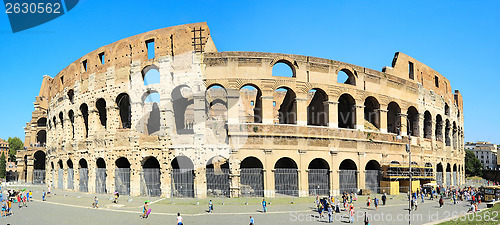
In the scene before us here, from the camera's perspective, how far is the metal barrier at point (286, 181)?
27.0 metres

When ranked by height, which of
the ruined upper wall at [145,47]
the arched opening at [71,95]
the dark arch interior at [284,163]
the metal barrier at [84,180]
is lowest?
the metal barrier at [84,180]

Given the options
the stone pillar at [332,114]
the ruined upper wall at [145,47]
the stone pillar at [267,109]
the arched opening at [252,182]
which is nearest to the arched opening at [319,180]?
the stone pillar at [332,114]

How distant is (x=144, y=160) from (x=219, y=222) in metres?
11.6

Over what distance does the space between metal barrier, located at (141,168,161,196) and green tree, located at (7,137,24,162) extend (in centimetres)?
7237

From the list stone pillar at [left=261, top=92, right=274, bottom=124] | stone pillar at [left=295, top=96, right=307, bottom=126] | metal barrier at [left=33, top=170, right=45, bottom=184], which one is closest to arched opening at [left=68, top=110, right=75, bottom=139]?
metal barrier at [left=33, top=170, right=45, bottom=184]

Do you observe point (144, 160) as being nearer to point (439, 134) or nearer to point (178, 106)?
point (178, 106)

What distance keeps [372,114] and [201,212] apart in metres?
18.8

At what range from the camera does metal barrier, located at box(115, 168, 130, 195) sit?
2856 centimetres

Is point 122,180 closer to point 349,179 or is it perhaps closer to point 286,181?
point 286,181

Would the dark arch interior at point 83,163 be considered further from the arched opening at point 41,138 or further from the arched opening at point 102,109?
the arched opening at point 41,138

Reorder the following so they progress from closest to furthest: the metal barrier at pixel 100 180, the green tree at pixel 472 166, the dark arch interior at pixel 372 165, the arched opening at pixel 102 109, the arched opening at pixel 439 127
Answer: the metal barrier at pixel 100 180 < the dark arch interior at pixel 372 165 < the arched opening at pixel 102 109 < the arched opening at pixel 439 127 < the green tree at pixel 472 166

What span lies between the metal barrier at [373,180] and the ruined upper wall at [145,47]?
52.6 feet

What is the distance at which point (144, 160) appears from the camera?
28234mm

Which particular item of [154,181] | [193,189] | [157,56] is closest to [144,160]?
[154,181]
